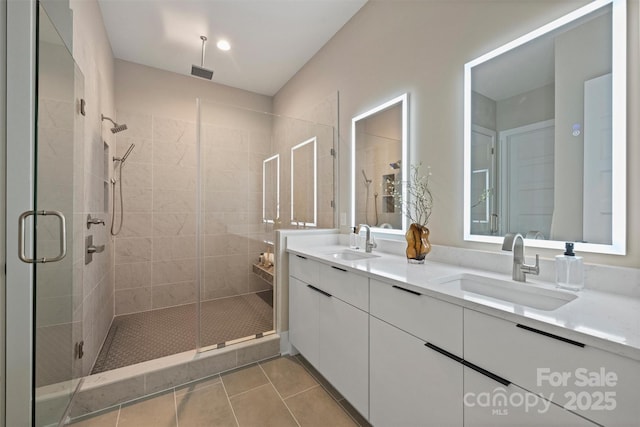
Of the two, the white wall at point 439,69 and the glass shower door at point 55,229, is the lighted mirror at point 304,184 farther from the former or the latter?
the glass shower door at point 55,229

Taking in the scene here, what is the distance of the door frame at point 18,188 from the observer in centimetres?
101

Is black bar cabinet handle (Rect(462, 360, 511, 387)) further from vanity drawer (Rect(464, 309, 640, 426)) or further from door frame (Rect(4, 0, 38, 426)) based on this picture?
door frame (Rect(4, 0, 38, 426))

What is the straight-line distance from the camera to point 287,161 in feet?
7.88

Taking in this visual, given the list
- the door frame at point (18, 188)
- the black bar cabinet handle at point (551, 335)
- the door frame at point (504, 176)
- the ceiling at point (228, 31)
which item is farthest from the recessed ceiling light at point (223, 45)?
the black bar cabinet handle at point (551, 335)

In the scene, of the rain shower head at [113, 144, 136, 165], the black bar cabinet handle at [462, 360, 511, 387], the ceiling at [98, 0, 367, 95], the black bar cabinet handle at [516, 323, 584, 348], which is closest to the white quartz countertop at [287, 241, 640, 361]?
the black bar cabinet handle at [516, 323, 584, 348]

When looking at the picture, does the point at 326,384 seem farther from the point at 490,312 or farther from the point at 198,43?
the point at 198,43

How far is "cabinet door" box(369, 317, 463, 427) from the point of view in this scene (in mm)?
977

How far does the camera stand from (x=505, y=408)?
0.82 metres

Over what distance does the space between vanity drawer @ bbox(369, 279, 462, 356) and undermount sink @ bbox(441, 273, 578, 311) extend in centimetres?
23

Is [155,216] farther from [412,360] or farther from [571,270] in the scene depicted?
[571,270]

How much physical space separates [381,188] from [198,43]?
2.32 metres

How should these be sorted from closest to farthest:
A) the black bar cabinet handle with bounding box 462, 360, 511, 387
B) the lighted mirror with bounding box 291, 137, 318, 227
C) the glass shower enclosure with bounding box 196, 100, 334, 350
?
the black bar cabinet handle with bounding box 462, 360, 511, 387, the glass shower enclosure with bounding box 196, 100, 334, 350, the lighted mirror with bounding box 291, 137, 318, 227

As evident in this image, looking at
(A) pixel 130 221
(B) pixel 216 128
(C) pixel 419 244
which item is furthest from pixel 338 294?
(A) pixel 130 221

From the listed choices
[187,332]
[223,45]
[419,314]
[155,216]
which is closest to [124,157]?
[155,216]
